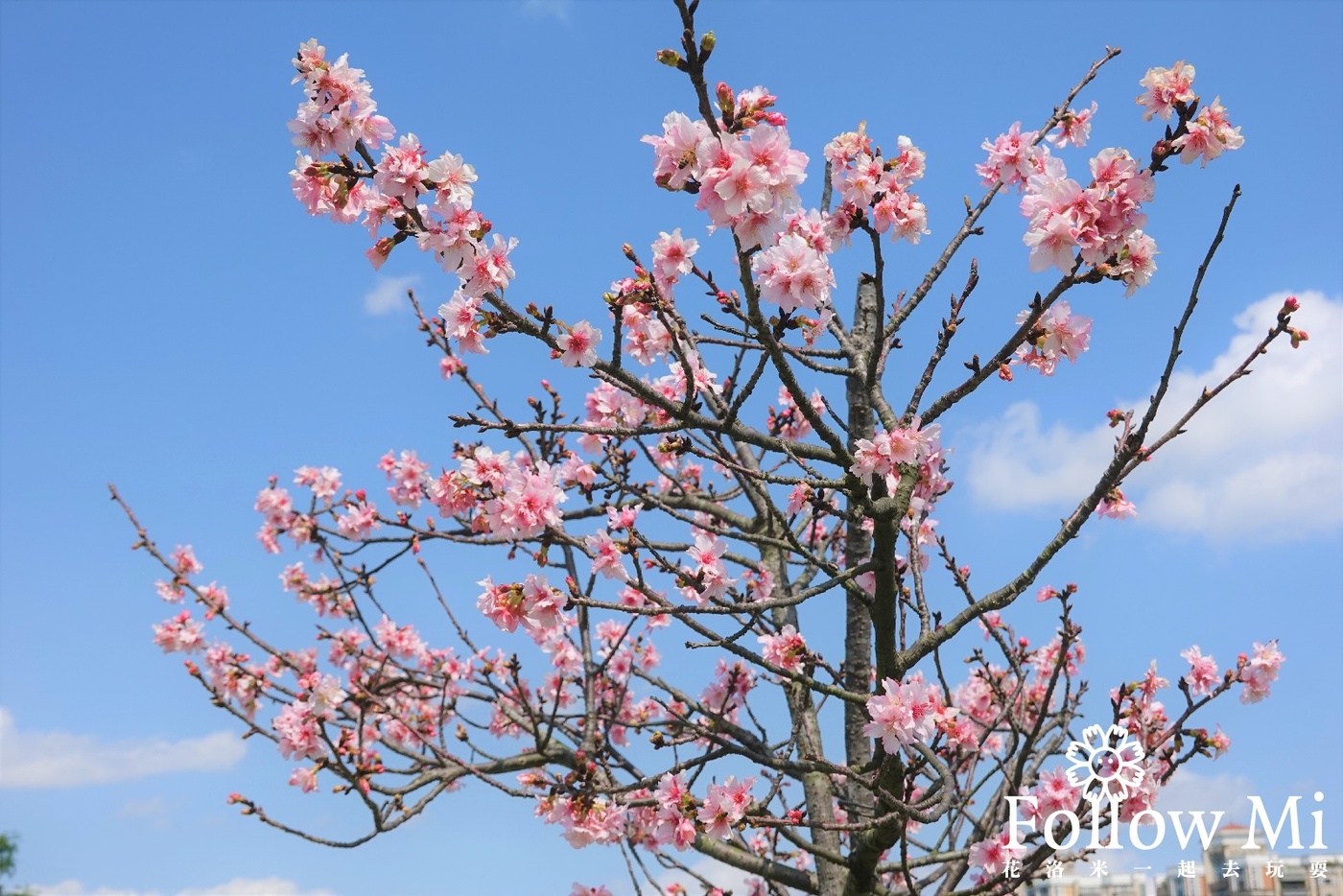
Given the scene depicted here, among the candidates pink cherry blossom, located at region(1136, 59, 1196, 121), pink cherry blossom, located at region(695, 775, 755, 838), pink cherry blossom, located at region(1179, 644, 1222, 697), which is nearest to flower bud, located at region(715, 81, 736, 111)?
pink cherry blossom, located at region(1136, 59, 1196, 121)

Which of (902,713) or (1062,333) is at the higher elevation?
(1062,333)

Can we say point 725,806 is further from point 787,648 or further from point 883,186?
point 883,186

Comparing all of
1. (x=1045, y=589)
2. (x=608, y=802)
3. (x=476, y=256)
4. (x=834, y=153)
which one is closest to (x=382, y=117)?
(x=476, y=256)

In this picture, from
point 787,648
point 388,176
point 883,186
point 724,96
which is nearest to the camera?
point 724,96

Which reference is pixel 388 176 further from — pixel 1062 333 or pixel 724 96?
pixel 1062 333

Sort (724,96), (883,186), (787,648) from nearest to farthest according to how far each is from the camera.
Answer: (724,96) → (883,186) → (787,648)

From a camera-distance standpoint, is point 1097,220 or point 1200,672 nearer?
point 1097,220

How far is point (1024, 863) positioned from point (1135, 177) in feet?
7.62

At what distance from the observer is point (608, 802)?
13.6 ft

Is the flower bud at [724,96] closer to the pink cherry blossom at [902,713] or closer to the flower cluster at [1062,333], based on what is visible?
the flower cluster at [1062,333]

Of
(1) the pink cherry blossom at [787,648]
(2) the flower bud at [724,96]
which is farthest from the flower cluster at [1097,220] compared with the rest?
(1) the pink cherry blossom at [787,648]

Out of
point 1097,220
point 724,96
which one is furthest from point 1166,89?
point 724,96

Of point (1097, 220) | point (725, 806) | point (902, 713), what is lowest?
point (725, 806)

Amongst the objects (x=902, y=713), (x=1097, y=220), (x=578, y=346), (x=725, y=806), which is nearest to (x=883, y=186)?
(x=1097, y=220)
